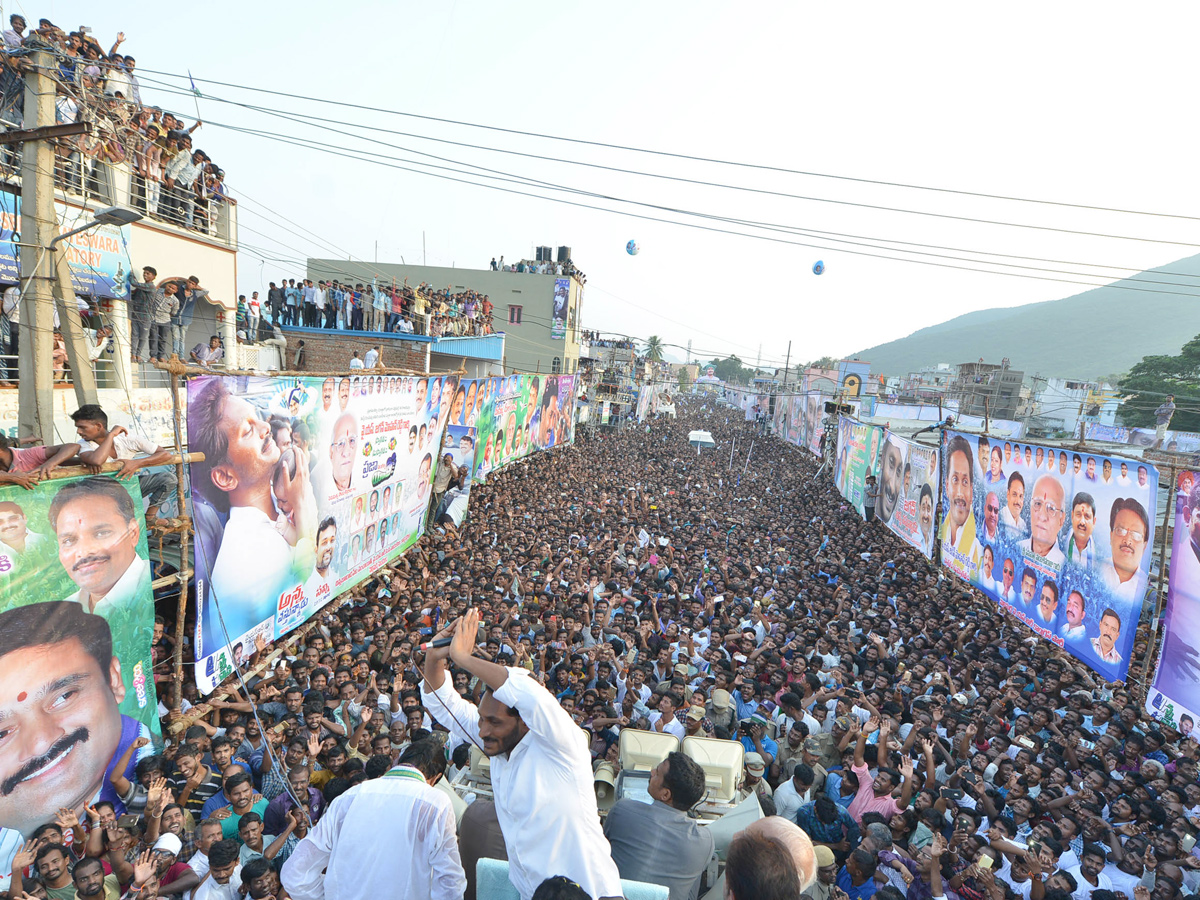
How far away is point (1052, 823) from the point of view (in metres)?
4.98

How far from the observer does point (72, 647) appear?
4387 millimetres

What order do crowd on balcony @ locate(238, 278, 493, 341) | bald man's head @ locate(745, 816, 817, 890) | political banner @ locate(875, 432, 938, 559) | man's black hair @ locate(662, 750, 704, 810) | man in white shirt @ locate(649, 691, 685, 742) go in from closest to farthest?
1. bald man's head @ locate(745, 816, 817, 890)
2. man's black hair @ locate(662, 750, 704, 810)
3. man in white shirt @ locate(649, 691, 685, 742)
4. political banner @ locate(875, 432, 938, 559)
5. crowd on balcony @ locate(238, 278, 493, 341)

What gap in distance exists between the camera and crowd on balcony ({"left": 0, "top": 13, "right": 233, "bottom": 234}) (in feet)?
28.8

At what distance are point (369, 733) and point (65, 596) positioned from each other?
8.89 feet

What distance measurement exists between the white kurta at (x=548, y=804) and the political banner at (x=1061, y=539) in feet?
24.4

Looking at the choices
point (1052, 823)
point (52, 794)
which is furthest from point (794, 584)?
point (52, 794)

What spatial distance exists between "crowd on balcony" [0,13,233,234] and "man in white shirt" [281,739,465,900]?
898 cm

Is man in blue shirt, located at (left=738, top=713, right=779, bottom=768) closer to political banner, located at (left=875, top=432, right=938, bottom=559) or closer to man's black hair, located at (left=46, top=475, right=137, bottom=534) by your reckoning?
man's black hair, located at (left=46, top=475, right=137, bottom=534)

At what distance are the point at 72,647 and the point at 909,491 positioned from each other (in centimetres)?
1454

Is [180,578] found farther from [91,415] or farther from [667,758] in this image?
[667,758]

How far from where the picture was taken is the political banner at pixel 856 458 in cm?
1755

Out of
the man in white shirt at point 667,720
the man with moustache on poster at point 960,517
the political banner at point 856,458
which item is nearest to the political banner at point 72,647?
the man in white shirt at point 667,720

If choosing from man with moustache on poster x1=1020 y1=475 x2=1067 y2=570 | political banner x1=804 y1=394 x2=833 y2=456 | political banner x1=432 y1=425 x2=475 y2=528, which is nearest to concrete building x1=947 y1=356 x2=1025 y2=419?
political banner x1=804 y1=394 x2=833 y2=456

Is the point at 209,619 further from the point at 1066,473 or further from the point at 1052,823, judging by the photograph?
the point at 1066,473
